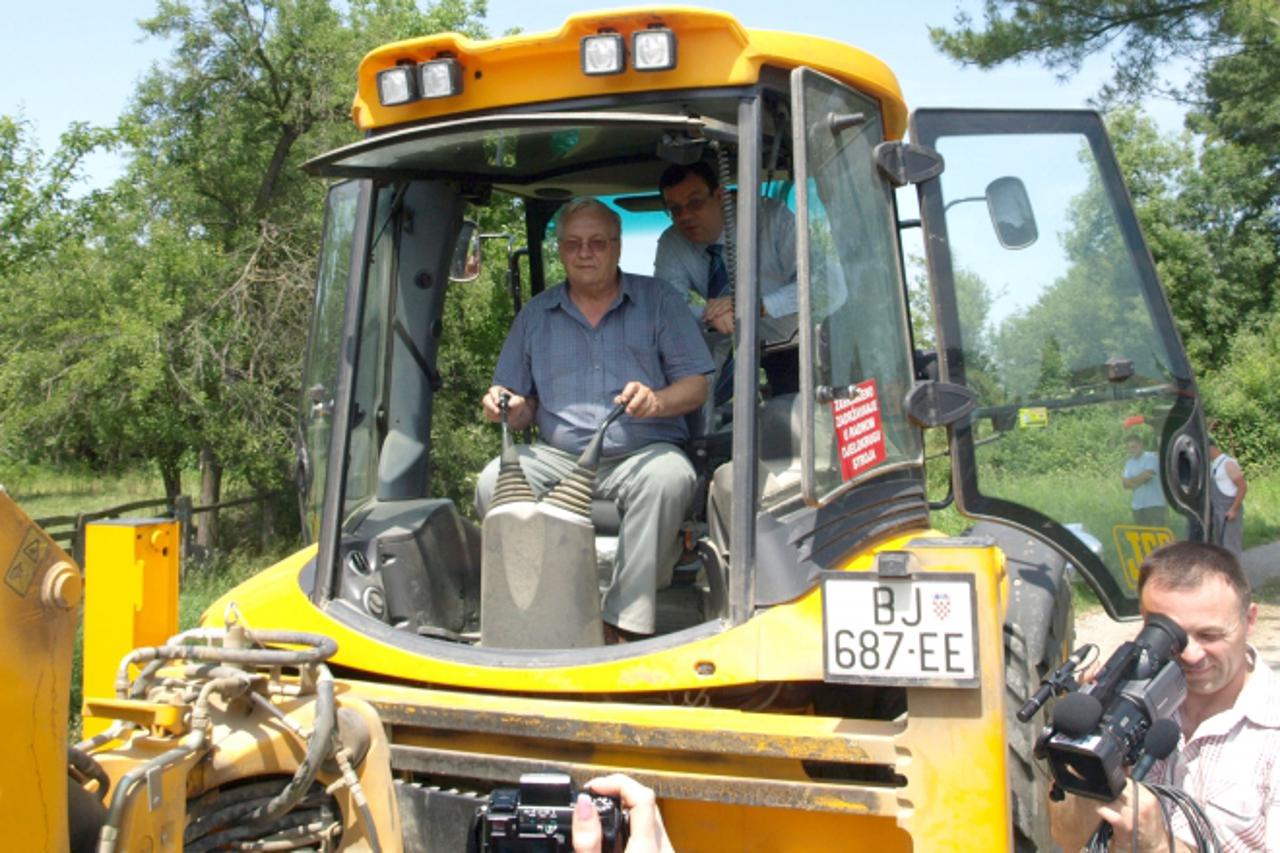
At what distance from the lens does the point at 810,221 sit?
3.67m

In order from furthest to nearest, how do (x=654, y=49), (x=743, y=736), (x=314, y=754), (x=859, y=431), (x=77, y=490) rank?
(x=77, y=490) < (x=859, y=431) < (x=654, y=49) < (x=743, y=736) < (x=314, y=754)

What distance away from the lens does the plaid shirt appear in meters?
2.80

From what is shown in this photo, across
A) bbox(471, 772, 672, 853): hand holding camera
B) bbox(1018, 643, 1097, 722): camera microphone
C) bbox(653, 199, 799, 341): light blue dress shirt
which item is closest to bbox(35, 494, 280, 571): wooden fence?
bbox(653, 199, 799, 341): light blue dress shirt

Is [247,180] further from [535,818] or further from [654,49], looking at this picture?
[535,818]

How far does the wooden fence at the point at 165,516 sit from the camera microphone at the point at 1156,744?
36.4 ft

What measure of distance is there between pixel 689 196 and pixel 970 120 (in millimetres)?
1049

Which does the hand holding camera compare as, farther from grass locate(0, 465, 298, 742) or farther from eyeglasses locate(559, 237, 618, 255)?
grass locate(0, 465, 298, 742)

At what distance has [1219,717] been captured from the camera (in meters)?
2.89

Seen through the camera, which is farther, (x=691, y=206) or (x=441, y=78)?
(x=691, y=206)

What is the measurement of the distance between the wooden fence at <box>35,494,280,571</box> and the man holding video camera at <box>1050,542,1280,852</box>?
35.6 feet

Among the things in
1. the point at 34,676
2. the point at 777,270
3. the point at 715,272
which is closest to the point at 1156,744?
the point at 777,270

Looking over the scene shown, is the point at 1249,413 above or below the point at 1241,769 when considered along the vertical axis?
below

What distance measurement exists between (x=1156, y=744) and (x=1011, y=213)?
2.33 metres

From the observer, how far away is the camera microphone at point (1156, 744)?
99.8 inches
